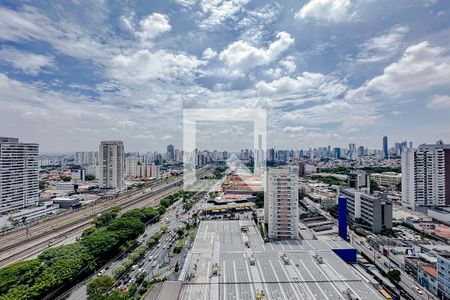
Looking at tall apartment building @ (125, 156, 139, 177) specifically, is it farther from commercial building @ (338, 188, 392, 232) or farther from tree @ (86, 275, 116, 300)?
tree @ (86, 275, 116, 300)

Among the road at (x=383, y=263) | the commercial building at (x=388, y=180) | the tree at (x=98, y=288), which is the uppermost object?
the commercial building at (x=388, y=180)

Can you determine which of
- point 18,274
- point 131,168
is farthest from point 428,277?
point 131,168

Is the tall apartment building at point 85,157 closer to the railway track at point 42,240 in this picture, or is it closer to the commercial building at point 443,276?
the railway track at point 42,240

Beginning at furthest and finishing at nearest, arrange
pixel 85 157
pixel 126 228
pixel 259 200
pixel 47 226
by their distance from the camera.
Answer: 1. pixel 85 157
2. pixel 259 200
3. pixel 47 226
4. pixel 126 228

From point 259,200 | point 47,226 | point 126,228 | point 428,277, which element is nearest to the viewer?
point 428,277

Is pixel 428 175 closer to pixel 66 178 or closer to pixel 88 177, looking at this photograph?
pixel 88 177

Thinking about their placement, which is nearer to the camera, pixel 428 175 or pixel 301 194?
pixel 428 175

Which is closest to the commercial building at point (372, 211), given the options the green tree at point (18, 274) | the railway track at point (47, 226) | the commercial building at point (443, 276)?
the commercial building at point (443, 276)
